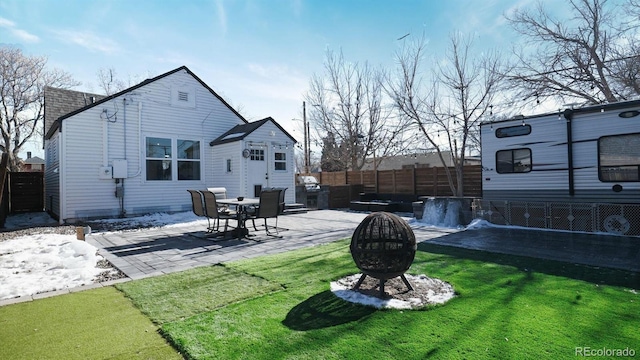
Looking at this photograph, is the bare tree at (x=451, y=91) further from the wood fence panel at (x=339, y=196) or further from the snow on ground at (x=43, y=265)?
the snow on ground at (x=43, y=265)

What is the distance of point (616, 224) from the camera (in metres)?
7.16

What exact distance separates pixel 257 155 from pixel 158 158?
3.65 m

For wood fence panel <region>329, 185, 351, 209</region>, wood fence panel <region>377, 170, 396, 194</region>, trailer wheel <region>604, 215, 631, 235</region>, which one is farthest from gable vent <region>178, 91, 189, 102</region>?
→ trailer wheel <region>604, 215, 631, 235</region>

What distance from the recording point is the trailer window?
8601mm

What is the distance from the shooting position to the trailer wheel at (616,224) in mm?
7000

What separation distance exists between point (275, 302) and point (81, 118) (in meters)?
10.8

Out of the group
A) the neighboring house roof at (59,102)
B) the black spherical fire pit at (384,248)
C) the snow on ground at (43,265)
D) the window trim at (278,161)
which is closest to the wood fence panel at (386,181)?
the window trim at (278,161)

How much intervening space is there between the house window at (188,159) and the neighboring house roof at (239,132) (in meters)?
0.72

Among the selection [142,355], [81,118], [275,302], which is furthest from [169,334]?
[81,118]

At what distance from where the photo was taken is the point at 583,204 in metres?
7.50

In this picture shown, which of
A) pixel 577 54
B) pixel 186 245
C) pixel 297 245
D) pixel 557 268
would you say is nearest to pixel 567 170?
pixel 557 268

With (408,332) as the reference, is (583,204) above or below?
above

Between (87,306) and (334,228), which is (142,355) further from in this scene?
(334,228)

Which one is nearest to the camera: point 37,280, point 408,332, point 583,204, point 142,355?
point 142,355
